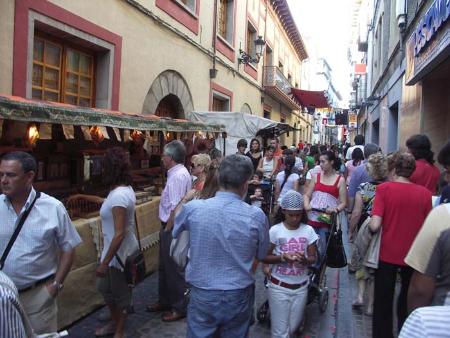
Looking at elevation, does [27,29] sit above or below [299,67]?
below

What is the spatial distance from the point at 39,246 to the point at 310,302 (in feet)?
10.3

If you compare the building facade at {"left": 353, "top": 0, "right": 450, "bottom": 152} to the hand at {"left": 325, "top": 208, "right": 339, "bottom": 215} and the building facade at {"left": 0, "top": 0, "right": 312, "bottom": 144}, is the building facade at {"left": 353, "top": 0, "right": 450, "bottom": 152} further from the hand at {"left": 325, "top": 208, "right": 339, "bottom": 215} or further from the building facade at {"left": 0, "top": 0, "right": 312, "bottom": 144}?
the building facade at {"left": 0, "top": 0, "right": 312, "bottom": 144}

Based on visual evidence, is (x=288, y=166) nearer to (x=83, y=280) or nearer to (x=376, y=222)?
(x=376, y=222)

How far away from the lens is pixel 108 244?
13.6 feet

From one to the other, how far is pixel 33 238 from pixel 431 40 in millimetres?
6020

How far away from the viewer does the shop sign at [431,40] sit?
19.0 feet

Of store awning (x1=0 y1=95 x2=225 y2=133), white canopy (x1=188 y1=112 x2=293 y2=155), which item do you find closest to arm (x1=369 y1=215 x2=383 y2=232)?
store awning (x1=0 y1=95 x2=225 y2=133)

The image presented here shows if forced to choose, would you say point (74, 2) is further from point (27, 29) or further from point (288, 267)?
point (288, 267)

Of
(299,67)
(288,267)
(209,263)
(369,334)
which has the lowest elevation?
(369,334)

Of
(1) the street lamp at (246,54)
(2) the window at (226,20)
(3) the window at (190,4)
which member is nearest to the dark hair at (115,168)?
(3) the window at (190,4)

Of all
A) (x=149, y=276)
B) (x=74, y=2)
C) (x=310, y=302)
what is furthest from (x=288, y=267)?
(x=74, y=2)

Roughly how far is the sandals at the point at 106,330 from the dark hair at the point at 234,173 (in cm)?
242

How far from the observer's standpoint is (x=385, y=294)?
3.98 meters

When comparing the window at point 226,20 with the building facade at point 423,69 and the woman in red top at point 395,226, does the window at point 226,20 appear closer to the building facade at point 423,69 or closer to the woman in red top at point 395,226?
the building facade at point 423,69
